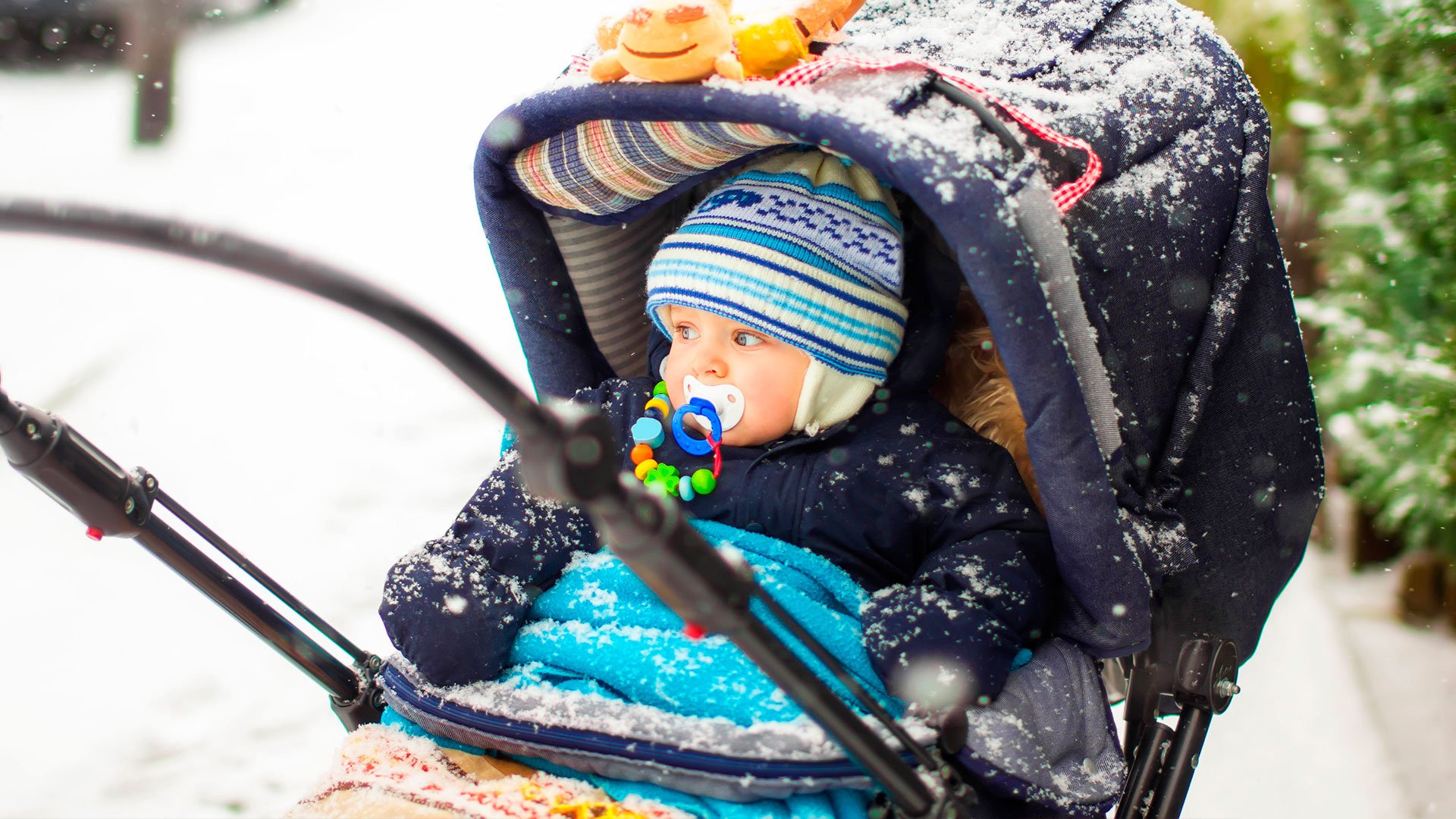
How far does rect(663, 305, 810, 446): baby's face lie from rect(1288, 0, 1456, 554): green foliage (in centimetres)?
159

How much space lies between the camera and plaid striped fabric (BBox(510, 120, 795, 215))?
1318 mm

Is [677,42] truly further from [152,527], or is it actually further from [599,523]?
[152,527]

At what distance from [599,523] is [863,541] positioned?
0.72 metres

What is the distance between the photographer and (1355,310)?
2494 mm

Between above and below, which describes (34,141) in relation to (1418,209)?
above

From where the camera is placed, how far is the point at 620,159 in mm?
1373

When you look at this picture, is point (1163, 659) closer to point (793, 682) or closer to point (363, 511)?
point (793, 682)

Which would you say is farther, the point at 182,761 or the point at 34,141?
the point at 34,141

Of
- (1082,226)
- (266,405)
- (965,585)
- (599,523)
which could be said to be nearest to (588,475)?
(599,523)

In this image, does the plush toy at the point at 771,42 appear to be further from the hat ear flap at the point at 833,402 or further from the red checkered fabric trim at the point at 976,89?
the hat ear flap at the point at 833,402

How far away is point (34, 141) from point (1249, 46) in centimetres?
415

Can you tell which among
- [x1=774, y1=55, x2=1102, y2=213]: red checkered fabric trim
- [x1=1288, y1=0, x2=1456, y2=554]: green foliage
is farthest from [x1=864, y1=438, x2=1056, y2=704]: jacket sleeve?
[x1=1288, y1=0, x2=1456, y2=554]: green foliage

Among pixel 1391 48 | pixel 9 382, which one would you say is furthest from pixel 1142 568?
pixel 9 382

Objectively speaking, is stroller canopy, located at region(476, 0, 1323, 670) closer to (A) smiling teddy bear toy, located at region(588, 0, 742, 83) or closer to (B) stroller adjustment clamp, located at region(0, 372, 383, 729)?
(A) smiling teddy bear toy, located at region(588, 0, 742, 83)
